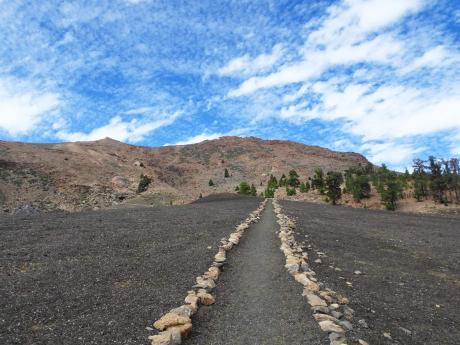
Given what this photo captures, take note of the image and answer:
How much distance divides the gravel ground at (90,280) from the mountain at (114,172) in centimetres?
3283

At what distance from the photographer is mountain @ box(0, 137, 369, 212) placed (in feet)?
189

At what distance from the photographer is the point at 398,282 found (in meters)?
10.9

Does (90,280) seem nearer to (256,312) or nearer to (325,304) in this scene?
(256,312)

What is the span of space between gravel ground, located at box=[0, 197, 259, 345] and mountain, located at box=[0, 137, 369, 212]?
32.8 meters

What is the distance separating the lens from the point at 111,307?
7281 millimetres

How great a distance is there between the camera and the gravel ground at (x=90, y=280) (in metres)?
6.20

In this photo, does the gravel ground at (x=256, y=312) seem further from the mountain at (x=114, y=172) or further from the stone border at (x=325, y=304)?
the mountain at (x=114, y=172)

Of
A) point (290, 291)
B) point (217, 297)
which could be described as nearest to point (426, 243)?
point (290, 291)

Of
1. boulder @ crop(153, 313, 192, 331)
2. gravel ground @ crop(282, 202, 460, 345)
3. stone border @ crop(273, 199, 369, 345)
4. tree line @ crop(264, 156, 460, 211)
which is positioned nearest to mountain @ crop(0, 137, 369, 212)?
tree line @ crop(264, 156, 460, 211)

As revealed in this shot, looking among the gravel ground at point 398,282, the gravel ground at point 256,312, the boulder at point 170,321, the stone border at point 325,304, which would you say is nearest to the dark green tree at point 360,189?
the gravel ground at point 398,282

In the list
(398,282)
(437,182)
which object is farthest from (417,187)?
(398,282)

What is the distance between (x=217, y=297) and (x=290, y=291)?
202cm

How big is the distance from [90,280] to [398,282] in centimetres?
934

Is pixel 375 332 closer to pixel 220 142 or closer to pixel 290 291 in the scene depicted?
pixel 290 291
